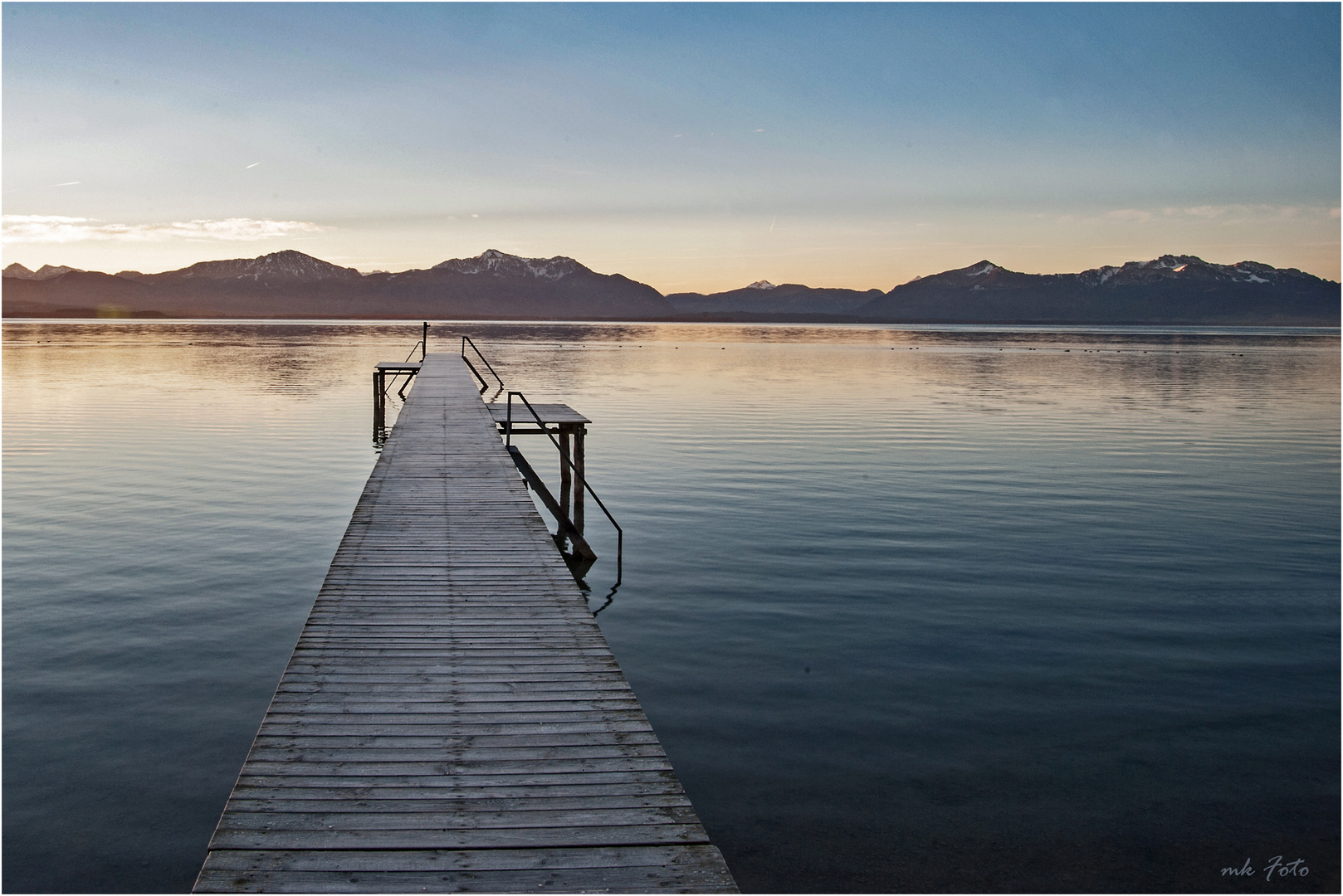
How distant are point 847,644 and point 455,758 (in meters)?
6.87

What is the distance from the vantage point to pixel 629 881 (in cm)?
496

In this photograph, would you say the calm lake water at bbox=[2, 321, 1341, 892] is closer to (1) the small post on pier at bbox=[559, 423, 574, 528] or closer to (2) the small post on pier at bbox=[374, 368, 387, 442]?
(1) the small post on pier at bbox=[559, 423, 574, 528]

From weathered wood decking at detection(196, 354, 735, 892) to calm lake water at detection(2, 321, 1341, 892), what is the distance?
175cm

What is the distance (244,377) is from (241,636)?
45.5m

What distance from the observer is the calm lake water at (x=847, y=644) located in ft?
25.7

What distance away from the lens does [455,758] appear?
20.2ft

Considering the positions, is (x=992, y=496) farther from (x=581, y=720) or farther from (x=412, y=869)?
(x=412, y=869)

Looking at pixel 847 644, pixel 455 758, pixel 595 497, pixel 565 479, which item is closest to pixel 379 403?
pixel 565 479

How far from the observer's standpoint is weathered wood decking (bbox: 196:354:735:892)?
5031mm

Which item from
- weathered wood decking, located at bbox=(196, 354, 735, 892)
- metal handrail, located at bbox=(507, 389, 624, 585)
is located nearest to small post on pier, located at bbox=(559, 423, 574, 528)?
metal handrail, located at bbox=(507, 389, 624, 585)

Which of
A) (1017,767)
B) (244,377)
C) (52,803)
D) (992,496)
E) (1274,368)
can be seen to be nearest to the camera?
(52,803)

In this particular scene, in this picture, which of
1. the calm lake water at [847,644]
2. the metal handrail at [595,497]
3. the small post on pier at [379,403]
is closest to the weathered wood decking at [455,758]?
the calm lake water at [847,644]

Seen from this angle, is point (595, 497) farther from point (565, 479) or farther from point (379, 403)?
point (379, 403)

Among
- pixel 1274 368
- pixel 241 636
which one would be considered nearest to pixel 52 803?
pixel 241 636
